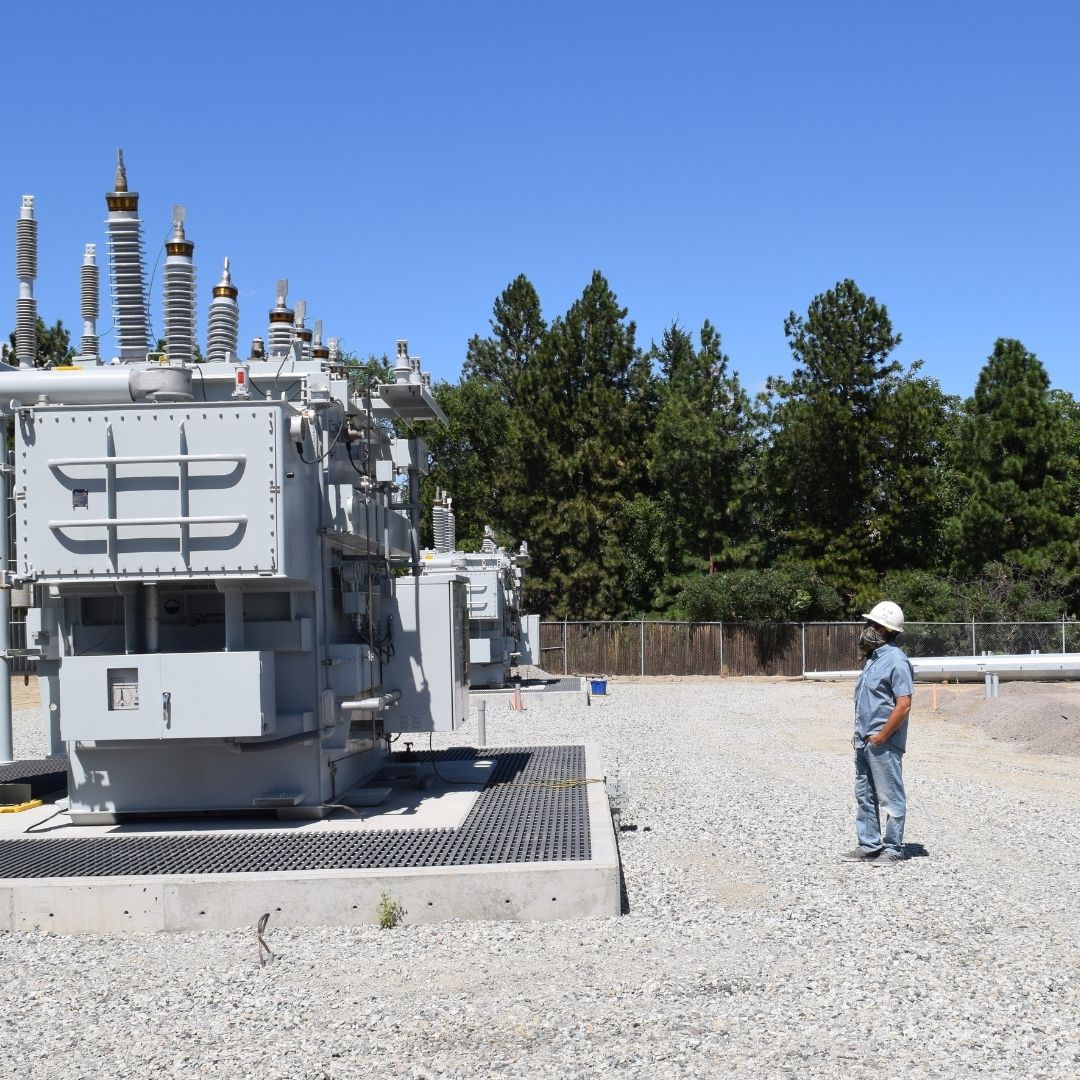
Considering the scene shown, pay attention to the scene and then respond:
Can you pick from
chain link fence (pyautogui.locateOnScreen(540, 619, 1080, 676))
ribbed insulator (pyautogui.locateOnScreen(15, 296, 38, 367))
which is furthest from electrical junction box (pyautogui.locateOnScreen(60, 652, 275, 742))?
chain link fence (pyautogui.locateOnScreen(540, 619, 1080, 676))

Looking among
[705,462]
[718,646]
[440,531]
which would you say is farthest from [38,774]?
[705,462]

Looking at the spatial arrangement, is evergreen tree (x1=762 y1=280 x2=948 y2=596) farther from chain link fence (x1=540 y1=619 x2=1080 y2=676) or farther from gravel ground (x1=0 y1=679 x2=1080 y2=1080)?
gravel ground (x1=0 y1=679 x2=1080 y2=1080)

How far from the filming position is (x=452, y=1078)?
16.7 feet

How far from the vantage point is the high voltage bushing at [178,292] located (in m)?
9.18

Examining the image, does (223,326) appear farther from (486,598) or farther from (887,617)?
(486,598)

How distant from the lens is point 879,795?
9000mm

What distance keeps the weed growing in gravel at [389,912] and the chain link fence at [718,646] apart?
32.2 meters

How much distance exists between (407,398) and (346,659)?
2297 millimetres

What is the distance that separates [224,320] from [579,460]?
3544 cm

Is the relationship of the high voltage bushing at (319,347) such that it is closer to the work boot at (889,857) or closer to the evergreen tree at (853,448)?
the work boot at (889,857)

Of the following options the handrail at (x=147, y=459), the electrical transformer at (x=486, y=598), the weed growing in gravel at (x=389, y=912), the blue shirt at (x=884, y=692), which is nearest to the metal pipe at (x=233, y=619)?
the handrail at (x=147, y=459)

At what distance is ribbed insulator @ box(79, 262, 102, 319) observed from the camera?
36.1 ft

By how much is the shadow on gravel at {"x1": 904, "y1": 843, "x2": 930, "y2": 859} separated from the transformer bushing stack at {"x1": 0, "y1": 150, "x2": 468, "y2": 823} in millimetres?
3687

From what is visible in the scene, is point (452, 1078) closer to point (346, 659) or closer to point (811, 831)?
point (346, 659)
